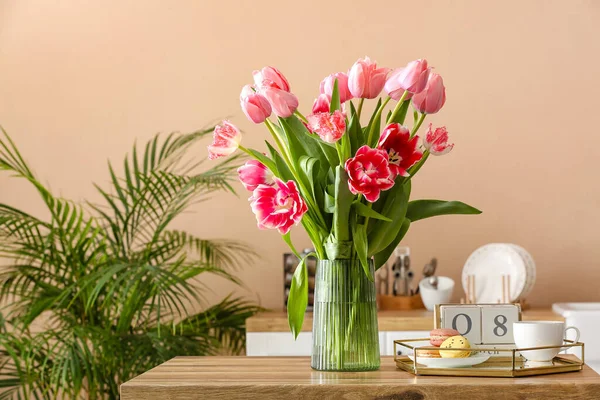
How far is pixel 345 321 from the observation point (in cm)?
158

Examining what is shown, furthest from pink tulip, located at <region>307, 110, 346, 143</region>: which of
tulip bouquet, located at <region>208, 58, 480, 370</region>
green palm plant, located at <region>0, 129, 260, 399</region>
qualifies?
green palm plant, located at <region>0, 129, 260, 399</region>

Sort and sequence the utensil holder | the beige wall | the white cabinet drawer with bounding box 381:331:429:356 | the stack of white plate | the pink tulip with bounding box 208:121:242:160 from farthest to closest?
the beige wall, the utensil holder, the stack of white plate, the white cabinet drawer with bounding box 381:331:429:356, the pink tulip with bounding box 208:121:242:160

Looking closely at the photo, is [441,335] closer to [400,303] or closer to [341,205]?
[341,205]

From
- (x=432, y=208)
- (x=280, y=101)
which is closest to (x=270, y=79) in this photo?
(x=280, y=101)

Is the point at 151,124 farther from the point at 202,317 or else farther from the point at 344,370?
the point at 344,370

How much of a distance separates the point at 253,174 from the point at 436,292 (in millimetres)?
2069

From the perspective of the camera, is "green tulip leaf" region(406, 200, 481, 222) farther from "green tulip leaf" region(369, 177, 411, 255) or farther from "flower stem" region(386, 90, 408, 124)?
"flower stem" region(386, 90, 408, 124)

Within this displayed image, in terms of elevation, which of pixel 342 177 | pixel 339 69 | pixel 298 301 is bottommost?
pixel 298 301

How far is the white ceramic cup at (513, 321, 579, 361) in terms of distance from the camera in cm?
154

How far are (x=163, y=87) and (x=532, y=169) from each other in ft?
6.05

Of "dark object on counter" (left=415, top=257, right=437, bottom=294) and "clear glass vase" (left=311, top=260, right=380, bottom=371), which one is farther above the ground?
"dark object on counter" (left=415, top=257, right=437, bottom=294)

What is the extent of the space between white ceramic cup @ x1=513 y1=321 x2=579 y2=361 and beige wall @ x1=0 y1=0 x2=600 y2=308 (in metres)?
2.36

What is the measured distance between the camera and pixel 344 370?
1.56 m

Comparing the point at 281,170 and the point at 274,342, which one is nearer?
the point at 281,170
